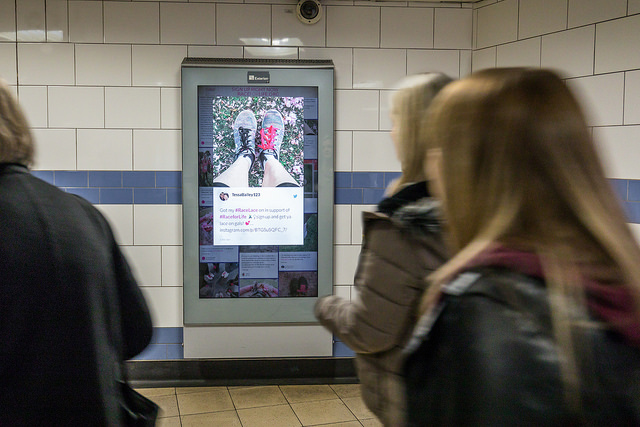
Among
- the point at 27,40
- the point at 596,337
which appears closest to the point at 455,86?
the point at 596,337

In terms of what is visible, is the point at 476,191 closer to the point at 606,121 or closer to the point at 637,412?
the point at 637,412

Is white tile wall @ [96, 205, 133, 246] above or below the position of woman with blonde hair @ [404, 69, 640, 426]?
below

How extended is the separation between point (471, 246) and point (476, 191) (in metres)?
0.08

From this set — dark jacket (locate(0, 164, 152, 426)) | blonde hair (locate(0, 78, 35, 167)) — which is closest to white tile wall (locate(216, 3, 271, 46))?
blonde hair (locate(0, 78, 35, 167))

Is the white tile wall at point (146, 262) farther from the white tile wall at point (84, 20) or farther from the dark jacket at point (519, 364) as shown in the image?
the dark jacket at point (519, 364)

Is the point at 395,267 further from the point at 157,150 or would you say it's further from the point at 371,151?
the point at 157,150

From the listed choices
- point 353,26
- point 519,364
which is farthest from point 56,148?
point 519,364

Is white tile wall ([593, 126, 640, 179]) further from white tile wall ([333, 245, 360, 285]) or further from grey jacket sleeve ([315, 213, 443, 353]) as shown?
grey jacket sleeve ([315, 213, 443, 353])

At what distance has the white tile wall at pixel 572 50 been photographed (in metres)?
2.66

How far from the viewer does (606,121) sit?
8.44 feet

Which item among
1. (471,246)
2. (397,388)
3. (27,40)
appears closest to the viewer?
(471,246)

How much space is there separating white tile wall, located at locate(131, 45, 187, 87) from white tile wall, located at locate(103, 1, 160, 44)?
0.07 meters

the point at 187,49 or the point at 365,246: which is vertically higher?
the point at 187,49

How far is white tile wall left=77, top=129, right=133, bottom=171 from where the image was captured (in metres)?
3.20
